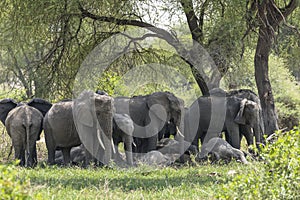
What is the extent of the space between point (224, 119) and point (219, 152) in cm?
264

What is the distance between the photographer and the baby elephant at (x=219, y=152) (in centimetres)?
1364

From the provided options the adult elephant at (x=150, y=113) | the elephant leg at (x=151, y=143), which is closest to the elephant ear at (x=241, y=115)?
the adult elephant at (x=150, y=113)

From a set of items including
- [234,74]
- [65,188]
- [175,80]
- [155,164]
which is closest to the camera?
[65,188]

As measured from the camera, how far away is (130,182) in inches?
392

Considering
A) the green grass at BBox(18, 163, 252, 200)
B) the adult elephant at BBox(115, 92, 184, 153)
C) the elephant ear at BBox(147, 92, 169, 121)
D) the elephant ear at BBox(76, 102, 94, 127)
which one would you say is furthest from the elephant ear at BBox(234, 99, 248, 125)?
the elephant ear at BBox(76, 102, 94, 127)

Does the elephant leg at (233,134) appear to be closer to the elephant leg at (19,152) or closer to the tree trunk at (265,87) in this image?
the tree trunk at (265,87)

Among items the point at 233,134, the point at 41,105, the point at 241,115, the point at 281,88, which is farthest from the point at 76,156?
the point at 281,88

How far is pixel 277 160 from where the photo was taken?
655 cm

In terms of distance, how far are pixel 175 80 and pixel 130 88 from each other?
171 centimetres

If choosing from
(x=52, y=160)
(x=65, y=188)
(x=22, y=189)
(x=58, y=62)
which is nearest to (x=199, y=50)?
(x=58, y=62)

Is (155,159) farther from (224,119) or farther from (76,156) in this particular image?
(224,119)

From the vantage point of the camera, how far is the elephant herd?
1300 cm

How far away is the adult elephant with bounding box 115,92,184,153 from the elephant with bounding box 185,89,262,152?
1092mm

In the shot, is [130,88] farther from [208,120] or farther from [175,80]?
[208,120]
